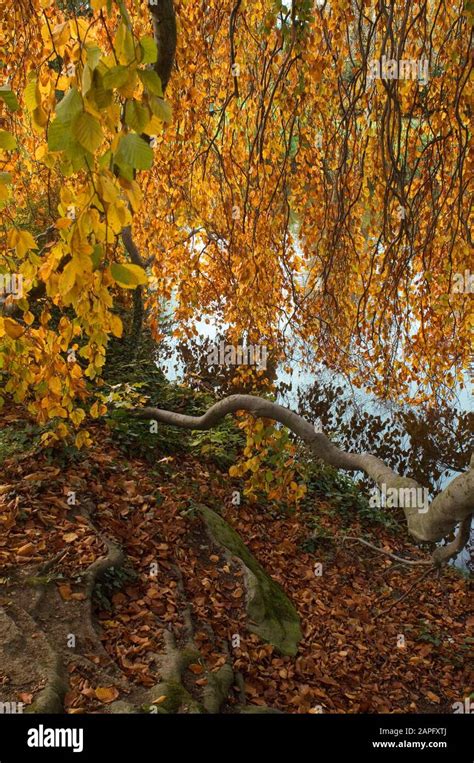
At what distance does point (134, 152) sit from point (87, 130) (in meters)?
0.09

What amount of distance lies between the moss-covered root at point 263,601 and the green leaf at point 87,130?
3.66 m

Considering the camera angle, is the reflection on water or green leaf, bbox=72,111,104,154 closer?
green leaf, bbox=72,111,104,154

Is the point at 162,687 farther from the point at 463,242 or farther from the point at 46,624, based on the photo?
the point at 463,242

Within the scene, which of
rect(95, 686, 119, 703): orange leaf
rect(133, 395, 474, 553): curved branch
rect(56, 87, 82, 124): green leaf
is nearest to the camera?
rect(56, 87, 82, 124): green leaf

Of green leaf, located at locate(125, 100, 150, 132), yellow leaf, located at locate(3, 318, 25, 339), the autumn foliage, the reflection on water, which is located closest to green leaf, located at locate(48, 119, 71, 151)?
the autumn foliage

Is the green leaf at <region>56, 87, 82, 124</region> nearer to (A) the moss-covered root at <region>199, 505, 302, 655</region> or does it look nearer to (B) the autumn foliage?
(B) the autumn foliage

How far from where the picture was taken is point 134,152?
3.40ft

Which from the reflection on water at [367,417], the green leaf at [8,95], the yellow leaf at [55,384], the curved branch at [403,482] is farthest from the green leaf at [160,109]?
the reflection on water at [367,417]

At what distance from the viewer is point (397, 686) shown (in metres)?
4.20

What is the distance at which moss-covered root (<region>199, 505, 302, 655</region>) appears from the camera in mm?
4039

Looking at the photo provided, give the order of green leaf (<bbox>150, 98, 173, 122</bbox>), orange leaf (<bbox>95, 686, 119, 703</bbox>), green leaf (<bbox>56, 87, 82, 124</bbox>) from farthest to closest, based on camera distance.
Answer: orange leaf (<bbox>95, 686, 119, 703</bbox>) → green leaf (<bbox>150, 98, 173, 122</bbox>) → green leaf (<bbox>56, 87, 82, 124</bbox>)

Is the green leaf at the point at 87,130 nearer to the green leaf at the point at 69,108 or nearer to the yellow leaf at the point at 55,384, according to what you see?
the green leaf at the point at 69,108

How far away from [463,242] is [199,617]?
3550 mm
